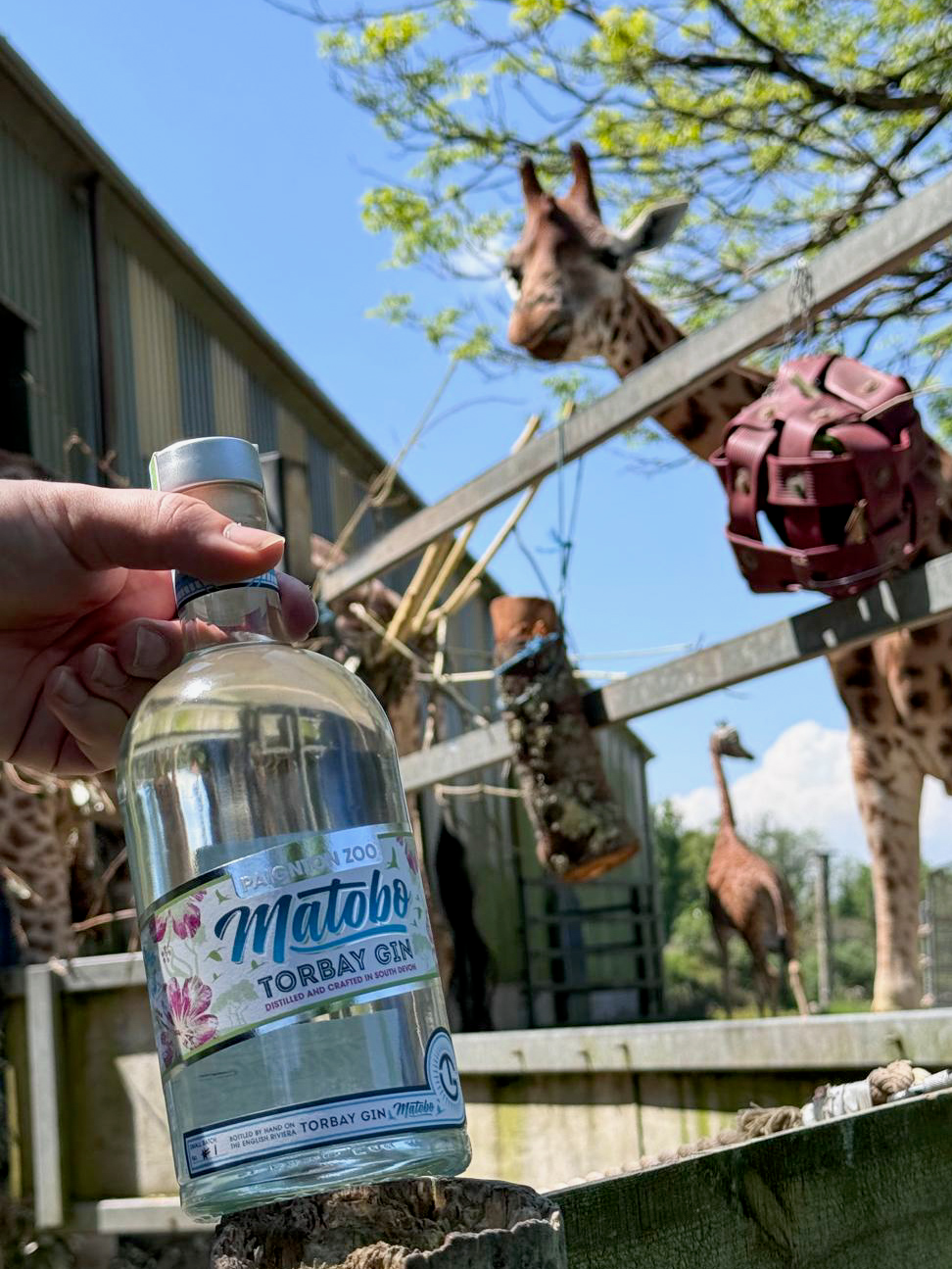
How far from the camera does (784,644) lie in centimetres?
293

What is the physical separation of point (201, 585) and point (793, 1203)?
64 cm

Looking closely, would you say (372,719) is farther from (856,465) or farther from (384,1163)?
(856,465)

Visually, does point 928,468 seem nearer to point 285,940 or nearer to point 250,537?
point 250,537

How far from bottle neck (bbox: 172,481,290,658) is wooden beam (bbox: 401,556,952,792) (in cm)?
164

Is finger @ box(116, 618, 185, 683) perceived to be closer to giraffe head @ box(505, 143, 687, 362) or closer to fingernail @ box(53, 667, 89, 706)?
fingernail @ box(53, 667, 89, 706)

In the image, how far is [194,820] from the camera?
1.15m

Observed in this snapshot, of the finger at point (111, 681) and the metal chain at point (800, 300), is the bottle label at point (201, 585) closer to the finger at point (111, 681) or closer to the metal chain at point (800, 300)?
the finger at point (111, 681)

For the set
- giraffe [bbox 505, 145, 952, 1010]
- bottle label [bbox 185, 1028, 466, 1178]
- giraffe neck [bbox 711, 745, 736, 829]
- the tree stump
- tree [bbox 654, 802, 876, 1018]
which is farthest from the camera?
tree [bbox 654, 802, 876, 1018]

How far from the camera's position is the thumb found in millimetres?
1134

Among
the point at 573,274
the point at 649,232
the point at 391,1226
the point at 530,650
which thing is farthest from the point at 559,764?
the point at 391,1226

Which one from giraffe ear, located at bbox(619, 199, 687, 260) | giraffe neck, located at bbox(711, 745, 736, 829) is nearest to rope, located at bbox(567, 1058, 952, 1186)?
giraffe ear, located at bbox(619, 199, 687, 260)

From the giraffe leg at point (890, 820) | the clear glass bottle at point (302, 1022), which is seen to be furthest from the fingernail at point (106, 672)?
the giraffe leg at point (890, 820)

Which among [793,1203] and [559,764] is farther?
[559,764]

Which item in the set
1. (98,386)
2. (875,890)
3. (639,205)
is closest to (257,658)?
(875,890)
